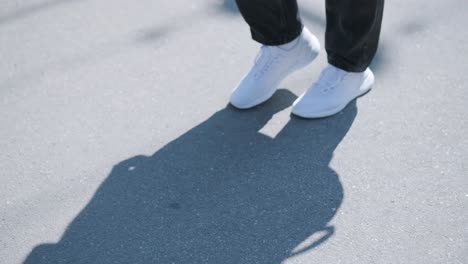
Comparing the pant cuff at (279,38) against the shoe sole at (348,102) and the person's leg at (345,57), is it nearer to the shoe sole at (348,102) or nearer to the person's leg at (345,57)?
the person's leg at (345,57)

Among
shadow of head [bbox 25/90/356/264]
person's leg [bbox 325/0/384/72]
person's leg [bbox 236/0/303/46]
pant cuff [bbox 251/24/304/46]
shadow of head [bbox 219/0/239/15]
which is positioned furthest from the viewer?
shadow of head [bbox 219/0/239/15]

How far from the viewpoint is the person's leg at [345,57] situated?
5.49 feet

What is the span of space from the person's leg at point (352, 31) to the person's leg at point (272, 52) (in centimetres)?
14

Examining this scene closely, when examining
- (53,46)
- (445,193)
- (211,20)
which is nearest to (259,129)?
(445,193)

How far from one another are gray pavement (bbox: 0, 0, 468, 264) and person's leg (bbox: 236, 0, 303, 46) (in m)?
0.24

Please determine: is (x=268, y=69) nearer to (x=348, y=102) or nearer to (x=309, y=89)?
(x=309, y=89)

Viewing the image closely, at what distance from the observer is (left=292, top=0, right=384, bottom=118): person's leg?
5.49 ft

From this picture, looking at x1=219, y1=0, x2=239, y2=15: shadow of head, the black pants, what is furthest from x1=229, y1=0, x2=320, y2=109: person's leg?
x1=219, y1=0, x2=239, y2=15: shadow of head

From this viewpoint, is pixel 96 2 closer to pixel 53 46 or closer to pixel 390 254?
pixel 53 46

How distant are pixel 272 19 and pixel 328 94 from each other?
30cm

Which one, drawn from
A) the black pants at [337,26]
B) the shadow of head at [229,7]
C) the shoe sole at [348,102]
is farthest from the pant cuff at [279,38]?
the shadow of head at [229,7]

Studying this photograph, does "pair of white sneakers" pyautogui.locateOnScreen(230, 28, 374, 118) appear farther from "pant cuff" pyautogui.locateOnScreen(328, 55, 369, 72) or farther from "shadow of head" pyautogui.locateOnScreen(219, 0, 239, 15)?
"shadow of head" pyautogui.locateOnScreen(219, 0, 239, 15)

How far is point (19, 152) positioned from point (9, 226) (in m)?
0.32

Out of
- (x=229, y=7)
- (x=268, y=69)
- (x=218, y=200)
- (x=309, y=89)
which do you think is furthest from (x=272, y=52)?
(x=229, y=7)
